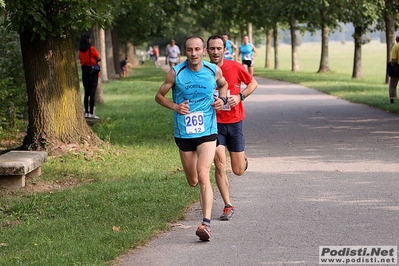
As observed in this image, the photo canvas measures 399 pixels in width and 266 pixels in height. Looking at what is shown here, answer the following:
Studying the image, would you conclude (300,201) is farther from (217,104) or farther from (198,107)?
(198,107)

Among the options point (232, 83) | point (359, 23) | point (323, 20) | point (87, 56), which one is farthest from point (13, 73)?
point (323, 20)

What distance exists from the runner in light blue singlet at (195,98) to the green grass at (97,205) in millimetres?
993

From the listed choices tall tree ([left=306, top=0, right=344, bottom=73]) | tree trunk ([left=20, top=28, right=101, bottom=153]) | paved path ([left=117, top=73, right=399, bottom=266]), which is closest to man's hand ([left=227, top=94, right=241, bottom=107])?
paved path ([left=117, top=73, right=399, bottom=266])

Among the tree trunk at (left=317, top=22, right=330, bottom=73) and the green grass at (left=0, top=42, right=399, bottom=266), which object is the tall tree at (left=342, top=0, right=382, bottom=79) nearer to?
the tree trunk at (left=317, top=22, right=330, bottom=73)

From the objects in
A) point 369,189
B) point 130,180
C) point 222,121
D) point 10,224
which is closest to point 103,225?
point 10,224

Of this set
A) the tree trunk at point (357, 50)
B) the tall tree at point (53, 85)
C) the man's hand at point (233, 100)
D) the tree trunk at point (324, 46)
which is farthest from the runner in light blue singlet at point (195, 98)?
the tree trunk at point (324, 46)

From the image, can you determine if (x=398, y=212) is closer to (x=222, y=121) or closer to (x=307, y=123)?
(x=222, y=121)

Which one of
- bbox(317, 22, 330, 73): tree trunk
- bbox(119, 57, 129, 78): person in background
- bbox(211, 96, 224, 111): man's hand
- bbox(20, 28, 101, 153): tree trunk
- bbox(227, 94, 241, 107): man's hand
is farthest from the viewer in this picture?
bbox(119, 57, 129, 78): person in background

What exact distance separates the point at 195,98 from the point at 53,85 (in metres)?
5.79

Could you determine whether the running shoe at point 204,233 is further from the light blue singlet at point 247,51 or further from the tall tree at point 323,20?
the tall tree at point 323,20

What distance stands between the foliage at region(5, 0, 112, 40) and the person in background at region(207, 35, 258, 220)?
4019 mm

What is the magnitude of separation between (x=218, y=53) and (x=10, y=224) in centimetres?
269

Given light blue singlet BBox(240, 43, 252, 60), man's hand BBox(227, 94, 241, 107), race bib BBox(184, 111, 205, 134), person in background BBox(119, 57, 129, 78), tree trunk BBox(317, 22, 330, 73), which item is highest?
man's hand BBox(227, 94, 241, 107)

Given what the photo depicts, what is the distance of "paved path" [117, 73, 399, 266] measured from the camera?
272 inches
